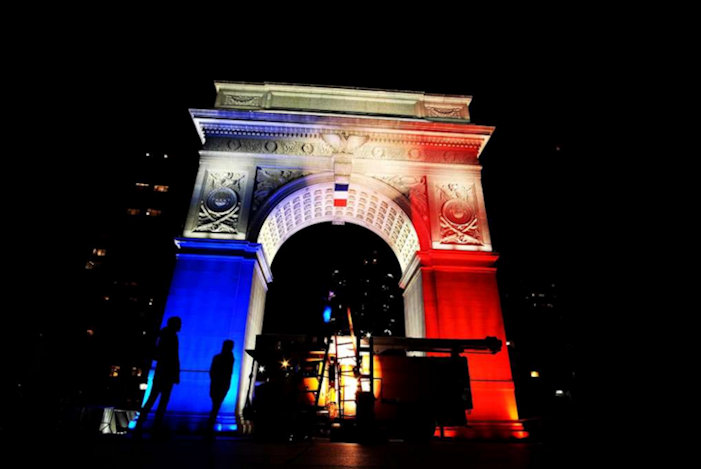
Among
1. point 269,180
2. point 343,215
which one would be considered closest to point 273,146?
point 269,180

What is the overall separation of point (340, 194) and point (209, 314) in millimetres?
7563

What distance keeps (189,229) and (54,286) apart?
54.4 ft

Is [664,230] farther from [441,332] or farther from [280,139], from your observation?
[280,139]

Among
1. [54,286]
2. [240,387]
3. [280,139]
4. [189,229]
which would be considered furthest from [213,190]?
[54,286]

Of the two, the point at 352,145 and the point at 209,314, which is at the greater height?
the point at 352,145

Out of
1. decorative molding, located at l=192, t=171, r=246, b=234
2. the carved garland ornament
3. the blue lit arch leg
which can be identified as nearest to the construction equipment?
the blue lit arch leg

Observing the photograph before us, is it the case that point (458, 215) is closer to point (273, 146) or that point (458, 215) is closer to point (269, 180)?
point (269, 180)

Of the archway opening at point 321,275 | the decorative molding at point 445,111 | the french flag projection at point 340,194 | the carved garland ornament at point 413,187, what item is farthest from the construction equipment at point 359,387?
the archway opening at point 321,275

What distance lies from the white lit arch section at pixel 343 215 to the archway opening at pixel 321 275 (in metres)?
6.63

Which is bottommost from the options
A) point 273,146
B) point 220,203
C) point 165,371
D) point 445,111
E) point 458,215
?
point 165,371

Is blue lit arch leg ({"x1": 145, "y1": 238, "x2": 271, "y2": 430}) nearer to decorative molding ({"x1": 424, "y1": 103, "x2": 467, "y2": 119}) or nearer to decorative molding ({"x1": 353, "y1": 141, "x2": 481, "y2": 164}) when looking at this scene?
decorative molding ({"x1": 353, "y1": 141, "x2": 481, "y2": 164})

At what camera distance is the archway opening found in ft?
88.0

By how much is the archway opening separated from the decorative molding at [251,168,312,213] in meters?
10.1

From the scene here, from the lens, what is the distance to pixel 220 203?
15391mm
